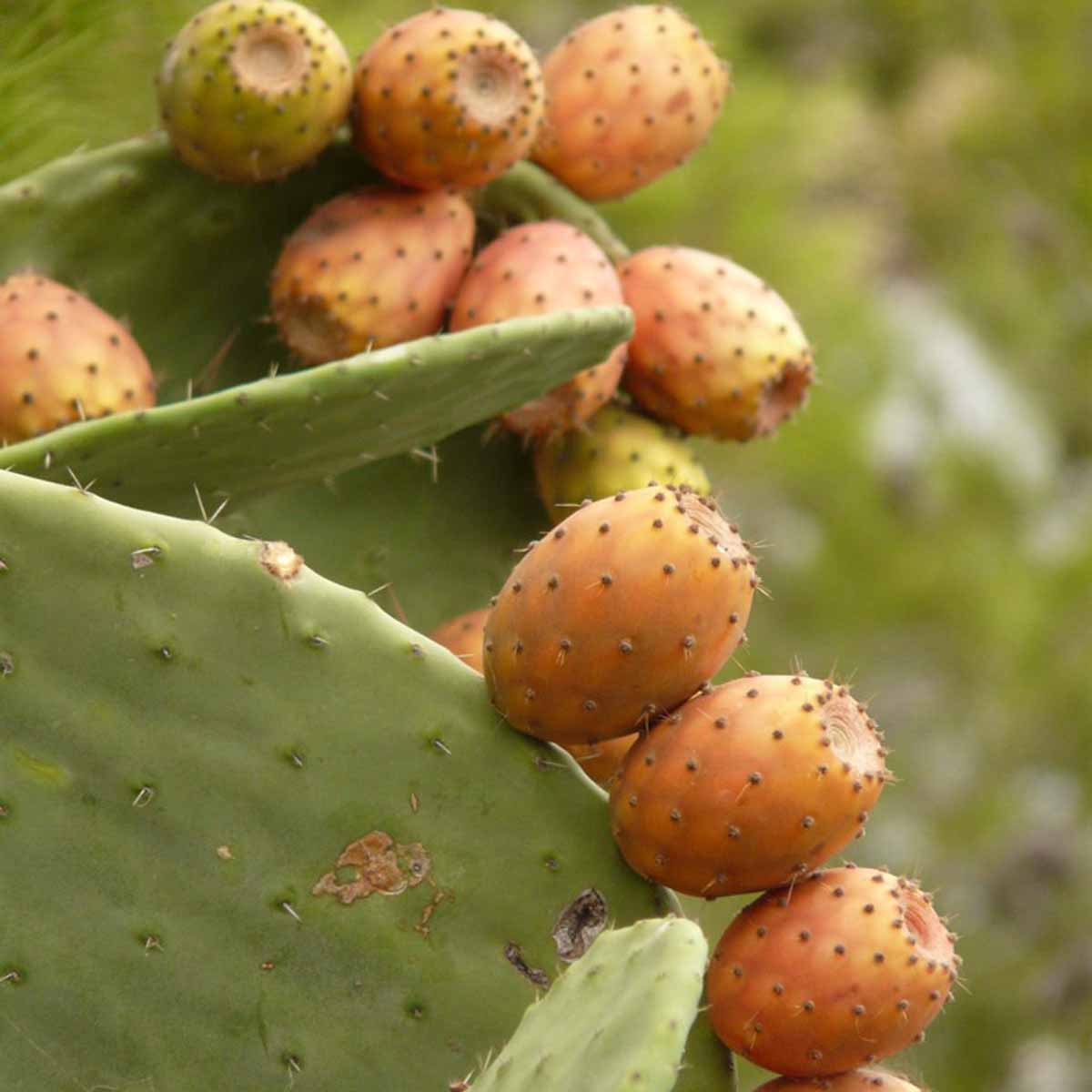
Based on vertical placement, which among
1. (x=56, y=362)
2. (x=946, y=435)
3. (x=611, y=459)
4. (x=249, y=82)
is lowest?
(x=946, y=435)

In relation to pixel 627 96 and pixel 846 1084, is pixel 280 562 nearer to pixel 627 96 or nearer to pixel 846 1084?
pixel 846 1084

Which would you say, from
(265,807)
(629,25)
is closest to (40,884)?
(265,807)

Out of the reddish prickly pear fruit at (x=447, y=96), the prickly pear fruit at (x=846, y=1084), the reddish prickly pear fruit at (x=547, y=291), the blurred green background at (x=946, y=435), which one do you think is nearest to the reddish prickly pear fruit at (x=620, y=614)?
the prickly pear fruit at (x=846, y=1084)

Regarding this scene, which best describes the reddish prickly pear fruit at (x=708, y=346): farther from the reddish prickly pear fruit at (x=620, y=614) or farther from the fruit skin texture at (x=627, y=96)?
the reddish prickly pear fruit at (x=620, y=614)

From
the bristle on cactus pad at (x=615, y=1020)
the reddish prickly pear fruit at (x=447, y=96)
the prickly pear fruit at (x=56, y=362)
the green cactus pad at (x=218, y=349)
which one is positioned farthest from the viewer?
the reddish prickly pear fruit at (x=447, y=96)

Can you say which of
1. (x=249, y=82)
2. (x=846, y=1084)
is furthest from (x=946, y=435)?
(x=846, y=1084)
